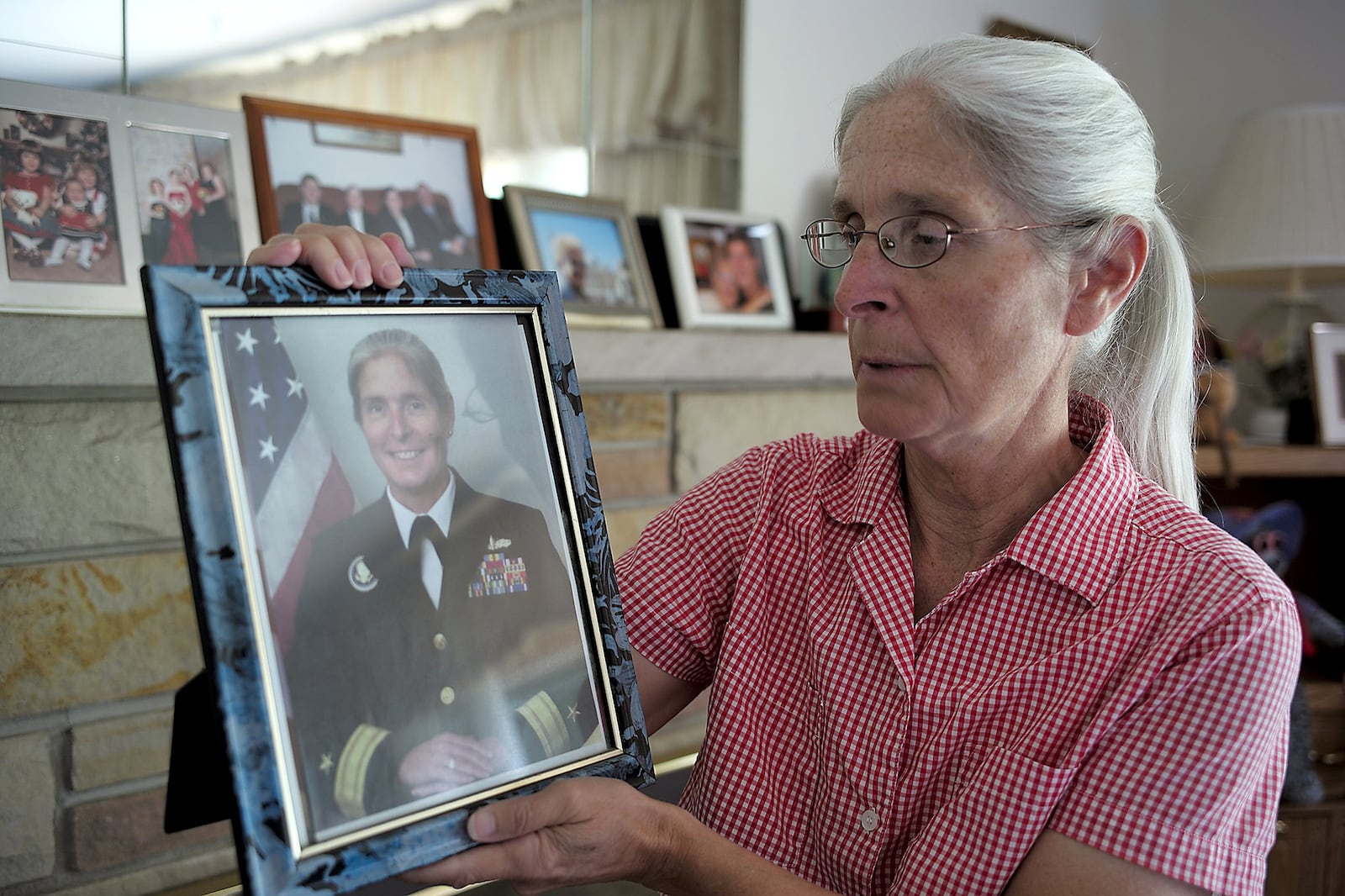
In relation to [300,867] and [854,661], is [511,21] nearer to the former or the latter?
[854,661]

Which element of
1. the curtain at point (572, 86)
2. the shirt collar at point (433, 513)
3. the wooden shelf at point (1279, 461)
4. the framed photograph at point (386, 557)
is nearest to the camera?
the framed photograph at point (386, 557)

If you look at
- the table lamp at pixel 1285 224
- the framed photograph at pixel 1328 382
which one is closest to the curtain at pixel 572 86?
the table lamp at pixel 1285 224

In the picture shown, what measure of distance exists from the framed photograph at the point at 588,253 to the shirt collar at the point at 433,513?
3.37 ft

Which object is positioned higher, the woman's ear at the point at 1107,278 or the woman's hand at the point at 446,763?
the woman's ear at the point at 1107,278

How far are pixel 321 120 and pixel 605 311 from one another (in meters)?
0.57

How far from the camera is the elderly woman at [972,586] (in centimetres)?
85

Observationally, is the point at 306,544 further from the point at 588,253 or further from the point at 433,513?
the point at 588,253

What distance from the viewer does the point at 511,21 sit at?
1.95 meters

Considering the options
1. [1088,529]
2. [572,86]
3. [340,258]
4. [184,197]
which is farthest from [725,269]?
[340,258]

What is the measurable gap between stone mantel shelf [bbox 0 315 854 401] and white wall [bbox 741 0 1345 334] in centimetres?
30

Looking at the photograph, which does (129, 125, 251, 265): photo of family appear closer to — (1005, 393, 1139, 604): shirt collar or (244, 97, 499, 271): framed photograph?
(244, 97, 499, 271): framed photograph

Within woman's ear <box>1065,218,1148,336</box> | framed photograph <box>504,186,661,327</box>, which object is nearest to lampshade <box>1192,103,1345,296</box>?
framed photograph <box>504,186,661,327</box>

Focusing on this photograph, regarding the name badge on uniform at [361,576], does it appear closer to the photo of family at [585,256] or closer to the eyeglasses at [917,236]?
the eyeglasses at [917,236]

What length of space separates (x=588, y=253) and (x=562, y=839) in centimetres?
132
